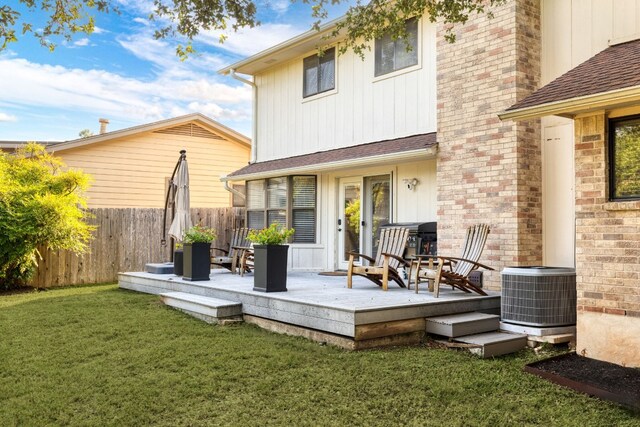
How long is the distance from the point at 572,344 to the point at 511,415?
2.26 m

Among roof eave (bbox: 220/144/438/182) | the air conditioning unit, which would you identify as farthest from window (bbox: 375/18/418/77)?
the air conditioning unit

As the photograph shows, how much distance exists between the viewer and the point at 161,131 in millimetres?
16344

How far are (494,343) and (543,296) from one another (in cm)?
88

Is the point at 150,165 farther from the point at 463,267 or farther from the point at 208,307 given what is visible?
the point at 463,267

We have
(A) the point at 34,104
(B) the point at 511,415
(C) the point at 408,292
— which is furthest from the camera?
(A) the point at 34,104

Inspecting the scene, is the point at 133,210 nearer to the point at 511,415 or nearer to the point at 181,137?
the point at 181,137

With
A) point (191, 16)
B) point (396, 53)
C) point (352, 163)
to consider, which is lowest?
point (352, 163)

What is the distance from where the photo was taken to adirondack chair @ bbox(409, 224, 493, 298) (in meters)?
6.27

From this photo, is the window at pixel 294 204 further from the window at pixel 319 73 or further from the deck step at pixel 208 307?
the deck step at pixel 208 307

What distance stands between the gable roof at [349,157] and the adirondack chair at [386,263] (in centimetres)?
135

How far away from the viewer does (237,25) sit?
5535 mm

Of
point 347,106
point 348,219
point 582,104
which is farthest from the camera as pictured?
point 348,219

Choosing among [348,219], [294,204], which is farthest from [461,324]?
[294,204]

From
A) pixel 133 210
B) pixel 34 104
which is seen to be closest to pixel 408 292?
pixel 133 210
